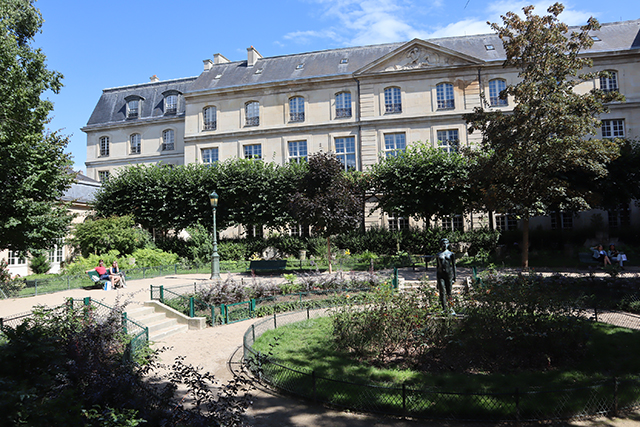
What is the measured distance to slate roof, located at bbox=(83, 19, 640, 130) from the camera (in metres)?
29.5

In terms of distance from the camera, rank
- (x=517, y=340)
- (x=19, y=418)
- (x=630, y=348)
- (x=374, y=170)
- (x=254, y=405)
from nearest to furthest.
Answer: (x=19, y=418) → (x=254, y=405) → (x=517, y=340) → (x=630, y=348) → (x=374, y=170)

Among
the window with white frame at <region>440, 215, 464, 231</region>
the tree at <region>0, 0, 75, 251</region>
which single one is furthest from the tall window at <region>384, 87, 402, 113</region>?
the tree at <region>0, 0, 75, 251</region>

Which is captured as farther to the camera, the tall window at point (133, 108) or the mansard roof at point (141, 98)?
the tall window at point (133, 108)

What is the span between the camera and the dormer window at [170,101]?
36.3 metres

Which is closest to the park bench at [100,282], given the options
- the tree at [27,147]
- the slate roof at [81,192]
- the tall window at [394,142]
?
the tree at [27,147]

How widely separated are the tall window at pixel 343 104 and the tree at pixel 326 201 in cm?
1336

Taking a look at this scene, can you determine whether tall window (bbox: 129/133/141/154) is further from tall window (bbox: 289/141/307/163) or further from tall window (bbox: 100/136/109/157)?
tall window (bbox: 289/141/307/163)

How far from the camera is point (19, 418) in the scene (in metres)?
3.63

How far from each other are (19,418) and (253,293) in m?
9.12

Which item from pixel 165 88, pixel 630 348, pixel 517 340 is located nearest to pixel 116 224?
pixel 165 88

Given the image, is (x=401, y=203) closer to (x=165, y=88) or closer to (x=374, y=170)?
(x=374, y=170)

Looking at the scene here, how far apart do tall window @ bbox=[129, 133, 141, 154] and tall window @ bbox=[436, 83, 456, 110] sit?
26.4 m

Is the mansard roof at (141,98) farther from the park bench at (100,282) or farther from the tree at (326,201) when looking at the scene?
the park bench at (100,282)

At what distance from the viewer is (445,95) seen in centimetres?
2958
